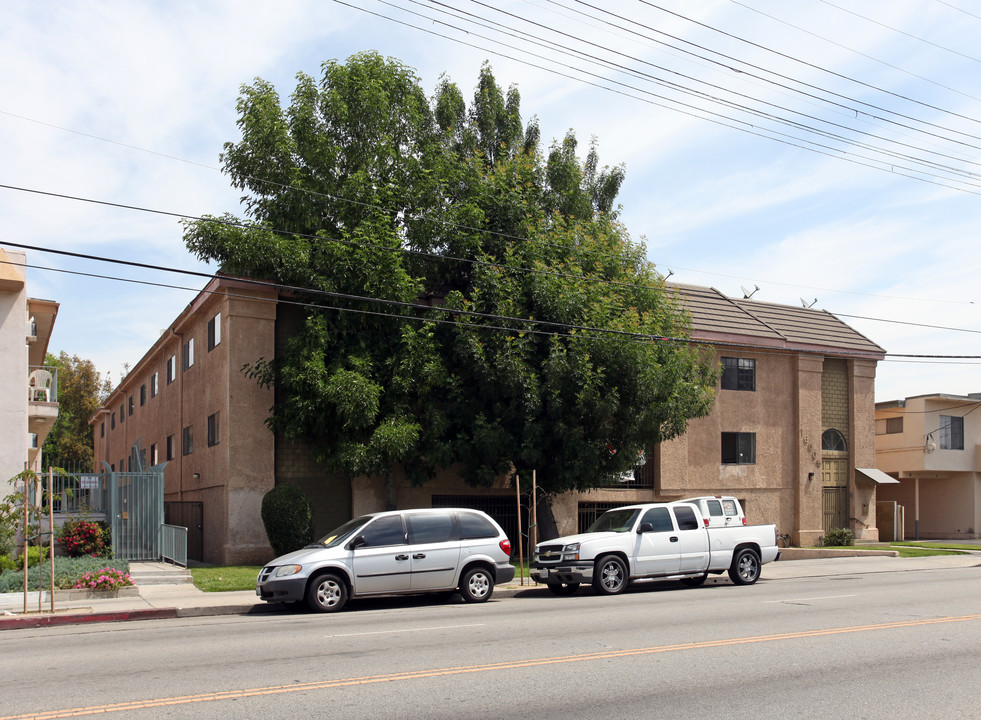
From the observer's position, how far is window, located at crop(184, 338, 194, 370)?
30078mm

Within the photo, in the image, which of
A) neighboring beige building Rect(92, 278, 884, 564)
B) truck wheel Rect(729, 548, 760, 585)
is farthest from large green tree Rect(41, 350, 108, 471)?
truck wheel Rect(729, 548, 760, 585)

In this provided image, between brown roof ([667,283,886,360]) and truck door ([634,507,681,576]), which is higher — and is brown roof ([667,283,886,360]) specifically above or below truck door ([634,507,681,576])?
above

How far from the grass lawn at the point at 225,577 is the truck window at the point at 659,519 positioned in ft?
26.4

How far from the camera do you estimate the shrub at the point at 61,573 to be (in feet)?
54.8

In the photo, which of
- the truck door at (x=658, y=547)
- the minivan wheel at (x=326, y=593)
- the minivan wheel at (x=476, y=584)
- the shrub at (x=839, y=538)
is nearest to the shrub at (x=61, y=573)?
the minivan wheel at (x=326, y=593)

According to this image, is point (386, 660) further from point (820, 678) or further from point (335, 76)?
point (335, 76)

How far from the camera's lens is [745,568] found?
19188 millimetres

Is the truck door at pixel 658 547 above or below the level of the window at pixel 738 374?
below

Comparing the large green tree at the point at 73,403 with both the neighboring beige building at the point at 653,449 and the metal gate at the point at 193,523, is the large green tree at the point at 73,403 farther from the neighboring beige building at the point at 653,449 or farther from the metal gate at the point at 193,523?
the metal gate at the point at 193,523

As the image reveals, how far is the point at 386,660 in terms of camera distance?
30.9 ft

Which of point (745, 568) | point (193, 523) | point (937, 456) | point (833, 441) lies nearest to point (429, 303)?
point (193, 523)

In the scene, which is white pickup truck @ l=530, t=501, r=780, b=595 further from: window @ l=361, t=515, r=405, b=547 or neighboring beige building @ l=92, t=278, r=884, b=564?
neighboring beige building @ l=92, t=278, r=884, b=564

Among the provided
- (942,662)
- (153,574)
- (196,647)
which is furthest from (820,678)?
(153,574)

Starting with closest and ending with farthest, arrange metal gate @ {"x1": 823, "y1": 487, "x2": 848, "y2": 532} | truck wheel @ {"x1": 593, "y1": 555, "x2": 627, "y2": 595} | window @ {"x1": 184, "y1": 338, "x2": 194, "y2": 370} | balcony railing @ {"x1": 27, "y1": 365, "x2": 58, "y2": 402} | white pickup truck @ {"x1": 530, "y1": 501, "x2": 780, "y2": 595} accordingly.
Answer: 1. truck wheel @ {"x1": 593, "y1": 555, "x2": 627, "y2": 595}
2. white pickup truck @ {"x1": 530, "y1": 501, "x2": 780, "y2": 595}
3. balcony railing @ {"x1": 27, "y1": 365, "x2": 58, "y2": 402}
4. window @ {"x1": 184, "y1": 338, "x2": 194, "y2": 370}
5. metal gate @ {"x1": 823, "y1": 487, "x2": 848, "y2": 532}
